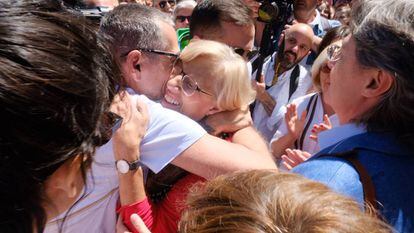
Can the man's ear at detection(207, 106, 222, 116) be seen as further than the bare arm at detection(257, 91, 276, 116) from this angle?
No

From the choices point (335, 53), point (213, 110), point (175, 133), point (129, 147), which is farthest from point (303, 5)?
point (129, 147)

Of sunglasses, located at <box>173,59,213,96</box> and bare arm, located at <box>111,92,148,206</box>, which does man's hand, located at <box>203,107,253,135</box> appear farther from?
bare arm, located at <box>111,92,148,206</box>

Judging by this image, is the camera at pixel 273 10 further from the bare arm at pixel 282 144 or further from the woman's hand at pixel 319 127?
the woman's hand at pixel 319 127

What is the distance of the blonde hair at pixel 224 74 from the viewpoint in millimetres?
1673

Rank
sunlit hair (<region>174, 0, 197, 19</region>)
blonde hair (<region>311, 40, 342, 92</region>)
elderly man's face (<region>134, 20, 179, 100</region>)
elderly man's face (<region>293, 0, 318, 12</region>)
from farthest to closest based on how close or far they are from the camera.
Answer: sunlit hair (<region>174, 0, 197, 19</region>)
elderly man's face (<region>293, 0, 318, 12</region>)
blonde hair (<region>311, 40, 342, 92</region>)
elderly man's face (<region>134, 20, 179, 100</region>)

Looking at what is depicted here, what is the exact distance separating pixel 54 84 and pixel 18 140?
99 mm

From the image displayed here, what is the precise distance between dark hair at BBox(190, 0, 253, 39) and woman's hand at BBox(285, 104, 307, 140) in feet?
2.10

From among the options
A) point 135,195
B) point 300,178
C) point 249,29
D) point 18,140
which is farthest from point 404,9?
point 249,29

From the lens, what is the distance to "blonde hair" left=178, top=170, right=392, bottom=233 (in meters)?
0.71

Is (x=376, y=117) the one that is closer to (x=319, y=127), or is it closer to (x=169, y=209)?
(x=169, y=209)

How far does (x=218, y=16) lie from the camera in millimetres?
2746

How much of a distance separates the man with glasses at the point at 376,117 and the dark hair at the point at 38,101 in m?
0.61

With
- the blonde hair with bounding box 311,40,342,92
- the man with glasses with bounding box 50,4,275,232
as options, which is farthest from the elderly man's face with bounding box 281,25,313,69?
the man with glasses with bounding box 50,4,275,232

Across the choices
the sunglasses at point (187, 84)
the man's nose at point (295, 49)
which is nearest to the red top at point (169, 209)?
the sunglasses at point (187, 84)
